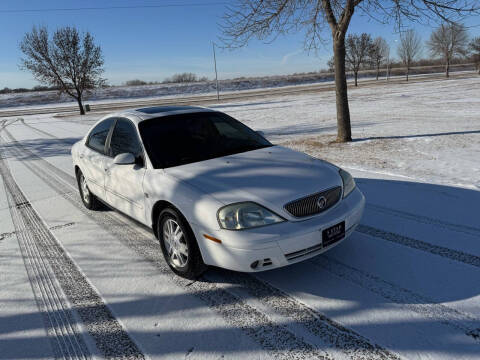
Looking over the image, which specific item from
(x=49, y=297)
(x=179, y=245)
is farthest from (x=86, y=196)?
(x=179, y=245)

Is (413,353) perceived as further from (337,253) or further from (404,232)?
(404,232)

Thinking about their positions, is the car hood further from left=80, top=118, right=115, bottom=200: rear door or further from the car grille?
left=80, top=118, right=115, bottom=200: rear door

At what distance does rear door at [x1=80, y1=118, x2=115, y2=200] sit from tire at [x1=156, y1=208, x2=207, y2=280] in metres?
1.54

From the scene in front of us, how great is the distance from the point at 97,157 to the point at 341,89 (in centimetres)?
668

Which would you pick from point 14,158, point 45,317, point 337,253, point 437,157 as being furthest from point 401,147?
point 14,158

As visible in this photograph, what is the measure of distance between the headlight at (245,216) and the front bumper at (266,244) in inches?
2.0

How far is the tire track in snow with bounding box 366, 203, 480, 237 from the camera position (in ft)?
12.3

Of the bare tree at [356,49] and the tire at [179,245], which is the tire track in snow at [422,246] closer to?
the tire at [179,245]

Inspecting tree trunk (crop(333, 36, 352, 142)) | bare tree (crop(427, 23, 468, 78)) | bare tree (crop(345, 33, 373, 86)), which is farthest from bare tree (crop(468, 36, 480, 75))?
tree trunk (crop(333, 36, 352, 142))

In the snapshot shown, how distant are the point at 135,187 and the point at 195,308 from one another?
1470 millimetres

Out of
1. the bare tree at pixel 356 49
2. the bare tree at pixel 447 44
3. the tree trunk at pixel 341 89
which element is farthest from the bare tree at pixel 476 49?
the tree trunk at pixel 341 89

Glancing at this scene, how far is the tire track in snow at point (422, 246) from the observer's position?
3178 mm

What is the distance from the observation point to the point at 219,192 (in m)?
2.91

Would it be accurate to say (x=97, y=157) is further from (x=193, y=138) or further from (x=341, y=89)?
(x=341, y=89)
